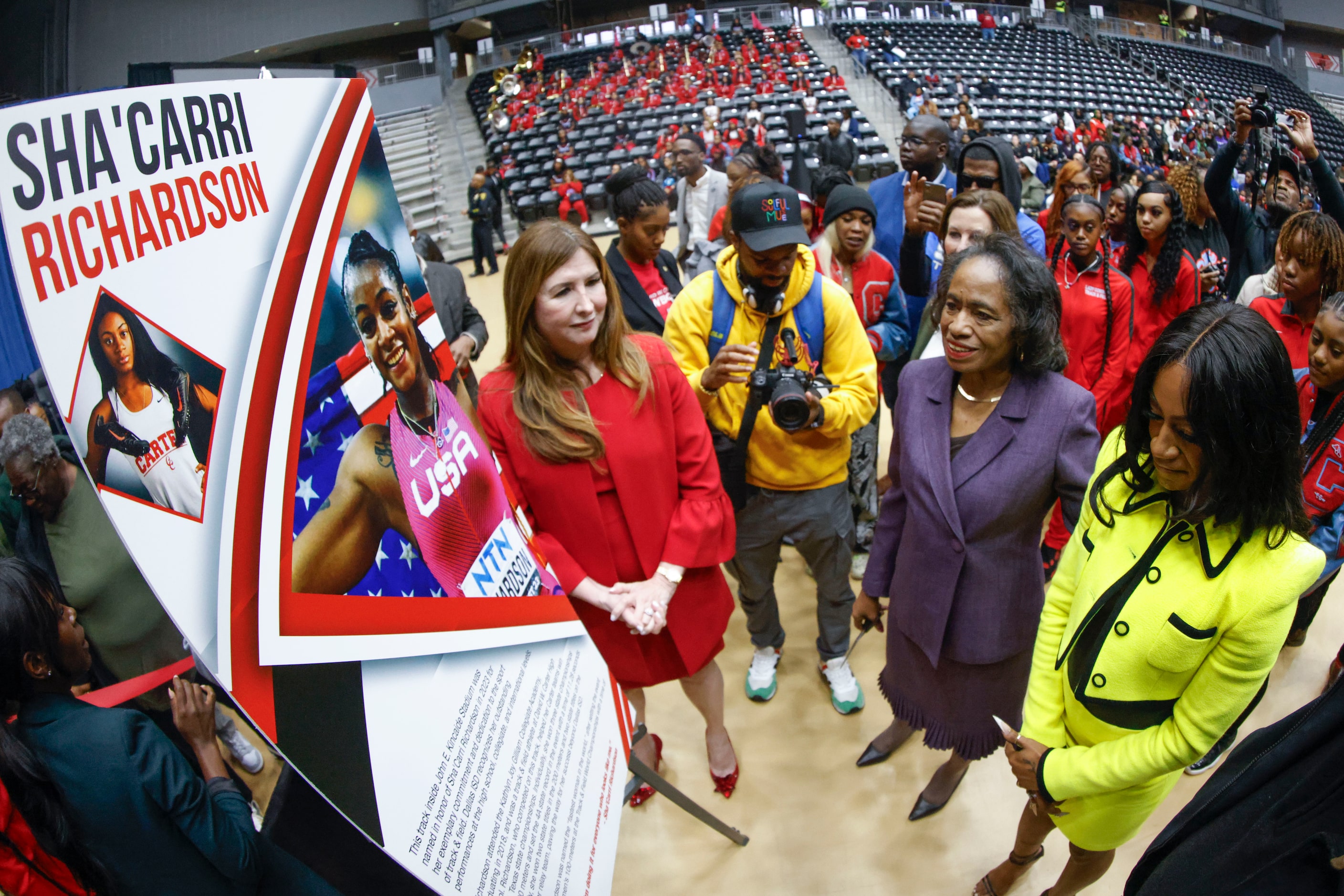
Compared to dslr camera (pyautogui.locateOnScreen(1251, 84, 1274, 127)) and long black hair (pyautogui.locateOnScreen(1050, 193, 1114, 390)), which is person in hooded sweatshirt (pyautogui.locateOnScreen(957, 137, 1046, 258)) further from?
Result: dslr camera (pyautogui.locateOnScreen(1251, 84, 1274, 127))

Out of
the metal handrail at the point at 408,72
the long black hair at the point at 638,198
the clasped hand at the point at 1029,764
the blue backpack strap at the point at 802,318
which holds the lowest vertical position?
the clasped hand at the point at 1029,764

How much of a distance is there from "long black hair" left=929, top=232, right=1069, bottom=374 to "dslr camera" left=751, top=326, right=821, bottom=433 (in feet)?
1.32

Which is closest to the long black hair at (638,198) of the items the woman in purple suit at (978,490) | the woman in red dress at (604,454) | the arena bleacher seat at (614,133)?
the woman in red dress at (604,454)

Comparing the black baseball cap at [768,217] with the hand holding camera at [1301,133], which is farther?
the hand holding camera at [1301,133]

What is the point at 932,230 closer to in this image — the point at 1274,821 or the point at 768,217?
the point at 768,217

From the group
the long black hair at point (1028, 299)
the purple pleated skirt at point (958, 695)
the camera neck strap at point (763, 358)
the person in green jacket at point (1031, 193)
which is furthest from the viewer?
the person in green jacket at point (1031, 193)

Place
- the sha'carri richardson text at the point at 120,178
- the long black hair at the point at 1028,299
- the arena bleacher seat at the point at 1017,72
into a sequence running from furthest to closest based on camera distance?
the arena bleacher seat at the point at 1017,72
the long black hair at the point at 1028,299
the sha'carri richardson text at the point at 120,178

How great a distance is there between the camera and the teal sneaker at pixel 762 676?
2.29 metres

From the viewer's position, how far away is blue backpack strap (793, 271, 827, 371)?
184cm

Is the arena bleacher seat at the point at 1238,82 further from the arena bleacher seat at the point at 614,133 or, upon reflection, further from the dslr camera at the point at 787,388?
the arena bleacher seat at the point at 614,133

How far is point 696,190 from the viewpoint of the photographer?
4059 mm

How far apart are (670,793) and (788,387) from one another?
89 centimetres

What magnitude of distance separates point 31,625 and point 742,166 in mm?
3556

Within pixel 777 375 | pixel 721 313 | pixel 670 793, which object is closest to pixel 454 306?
pixel 721 313
